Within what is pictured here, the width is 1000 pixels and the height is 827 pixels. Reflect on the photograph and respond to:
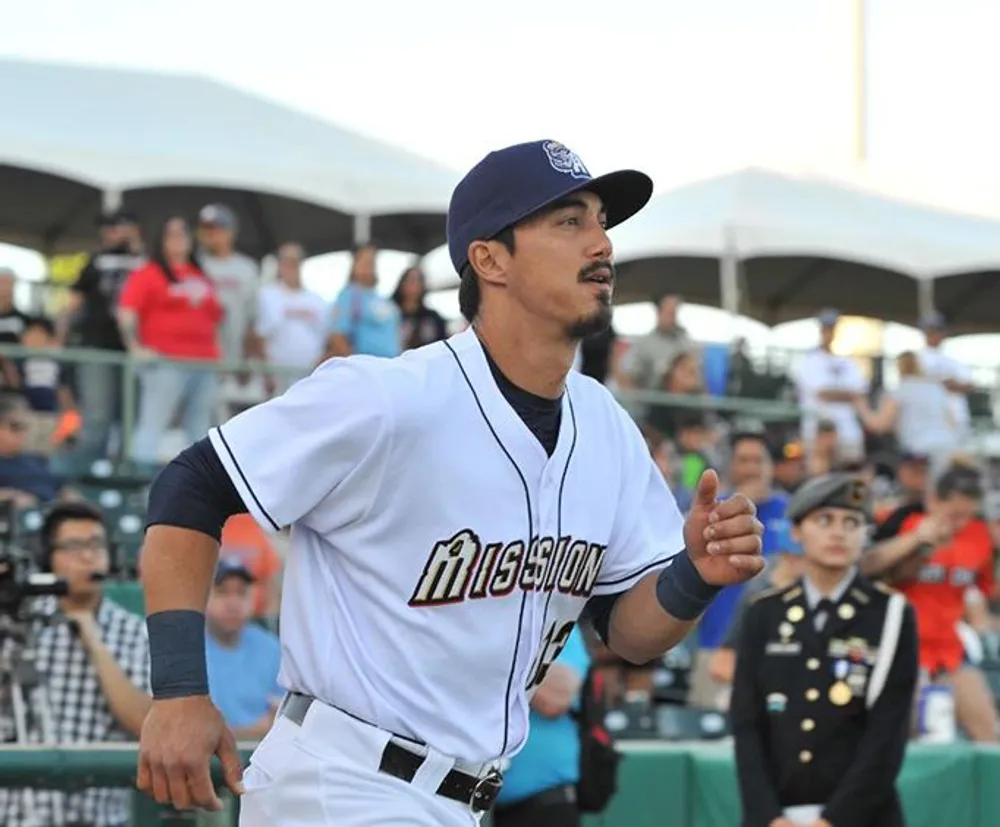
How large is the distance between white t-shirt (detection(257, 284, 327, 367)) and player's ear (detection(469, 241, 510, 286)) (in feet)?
28.6

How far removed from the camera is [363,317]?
41.4 ft

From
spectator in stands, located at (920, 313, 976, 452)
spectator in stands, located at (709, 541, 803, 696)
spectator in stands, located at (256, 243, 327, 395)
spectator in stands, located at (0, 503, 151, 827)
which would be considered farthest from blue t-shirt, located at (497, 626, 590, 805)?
spectator in stands, located at (920, 313, 976, 452)

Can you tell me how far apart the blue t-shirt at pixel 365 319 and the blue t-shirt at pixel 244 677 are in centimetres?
471

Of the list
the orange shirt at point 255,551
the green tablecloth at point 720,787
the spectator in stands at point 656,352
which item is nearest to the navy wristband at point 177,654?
the green tablecloth at point 720,787

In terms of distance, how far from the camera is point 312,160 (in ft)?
57.7

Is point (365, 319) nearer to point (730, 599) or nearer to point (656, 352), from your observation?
point (656, 352)

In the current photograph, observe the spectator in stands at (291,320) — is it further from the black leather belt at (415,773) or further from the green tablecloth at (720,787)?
the black leather belt at (415,773)

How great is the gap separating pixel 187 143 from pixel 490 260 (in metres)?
13.1

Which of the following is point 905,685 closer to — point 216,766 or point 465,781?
point 216,766

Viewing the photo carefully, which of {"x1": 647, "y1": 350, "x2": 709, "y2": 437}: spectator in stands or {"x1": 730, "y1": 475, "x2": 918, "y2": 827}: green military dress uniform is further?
{"x1": 647, "y1": 350, "x2": 709, "y2": 437}: spectator in stands

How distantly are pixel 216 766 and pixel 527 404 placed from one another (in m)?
2.56

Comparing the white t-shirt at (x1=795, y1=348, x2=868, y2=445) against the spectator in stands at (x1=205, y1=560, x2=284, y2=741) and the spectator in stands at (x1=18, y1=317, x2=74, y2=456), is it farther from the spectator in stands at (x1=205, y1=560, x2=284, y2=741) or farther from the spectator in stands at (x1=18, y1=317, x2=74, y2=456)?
the spectator in stands at (x1=205, y1=560, x2=284, y2=741)

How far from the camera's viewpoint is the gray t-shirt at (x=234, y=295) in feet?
40.9

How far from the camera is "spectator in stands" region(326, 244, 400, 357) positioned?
41.1ft
